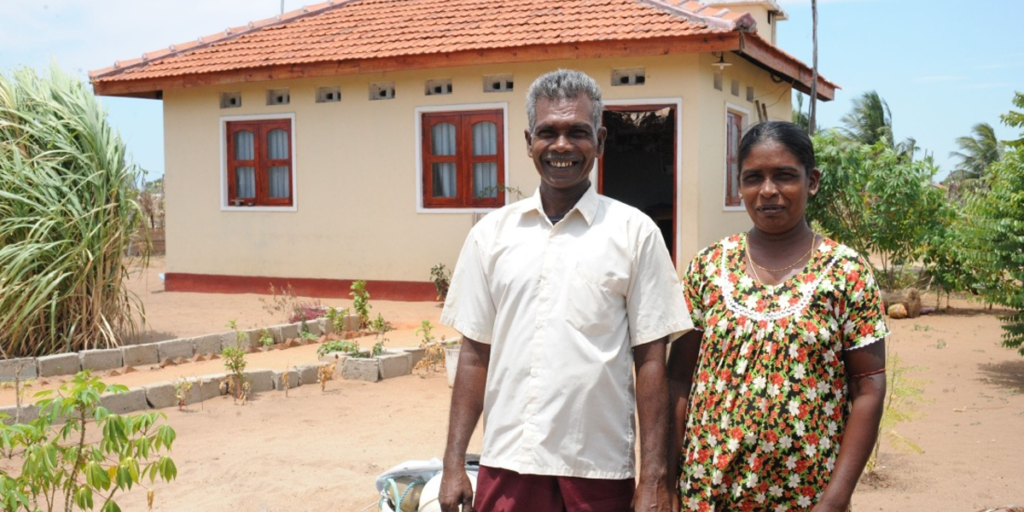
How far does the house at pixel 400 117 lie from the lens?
10.8 meters

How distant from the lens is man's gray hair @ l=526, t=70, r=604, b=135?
2379 mm

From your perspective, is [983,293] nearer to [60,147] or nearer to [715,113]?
[715,113]

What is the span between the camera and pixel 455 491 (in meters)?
2.42

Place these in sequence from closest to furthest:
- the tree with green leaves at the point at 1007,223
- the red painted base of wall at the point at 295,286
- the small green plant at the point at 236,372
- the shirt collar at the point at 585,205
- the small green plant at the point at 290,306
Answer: the shirt collar at the point at 585,205
the small green plant at the point at 236,372
the tree with green leaves at the point at 1007,223
the small green plant at the point at 290,306
the red painted base of wall at the point at 295,286

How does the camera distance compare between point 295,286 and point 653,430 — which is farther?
point 295,286

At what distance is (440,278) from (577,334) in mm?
9512

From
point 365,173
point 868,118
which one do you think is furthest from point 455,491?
point 868,118

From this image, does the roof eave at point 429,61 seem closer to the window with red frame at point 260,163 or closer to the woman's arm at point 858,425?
the window with red frame at point 260,163

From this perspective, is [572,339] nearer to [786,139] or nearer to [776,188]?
[776,188]

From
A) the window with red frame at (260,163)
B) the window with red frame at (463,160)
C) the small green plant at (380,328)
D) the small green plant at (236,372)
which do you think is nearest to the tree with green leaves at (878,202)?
the window with red frame at (463,160)

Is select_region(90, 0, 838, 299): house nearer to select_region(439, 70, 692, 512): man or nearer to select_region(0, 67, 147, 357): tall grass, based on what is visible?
select_region(0, 67, 147, 357): tall grass

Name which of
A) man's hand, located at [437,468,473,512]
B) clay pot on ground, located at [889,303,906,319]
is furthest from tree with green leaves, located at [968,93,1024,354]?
man's hand, located at [437,468,473,512]

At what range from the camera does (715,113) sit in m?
11.2

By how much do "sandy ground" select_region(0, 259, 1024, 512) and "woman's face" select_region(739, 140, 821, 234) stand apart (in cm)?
287
